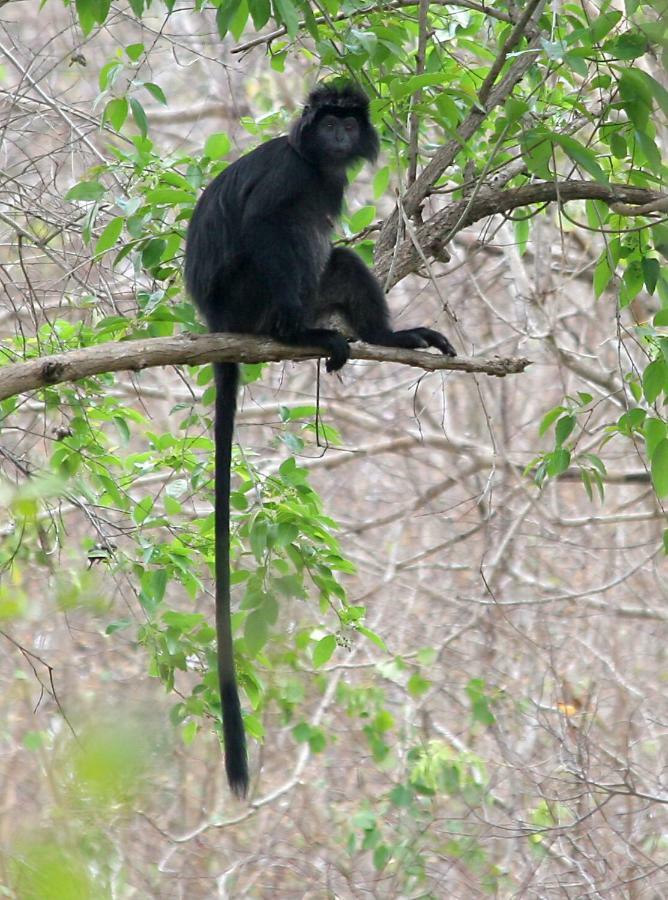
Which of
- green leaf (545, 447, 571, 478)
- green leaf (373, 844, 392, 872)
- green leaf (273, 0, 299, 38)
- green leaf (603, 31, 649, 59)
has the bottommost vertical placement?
green leaf (373, 844, 392, 872)

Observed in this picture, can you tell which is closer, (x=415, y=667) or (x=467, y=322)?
(x=415, y=667)

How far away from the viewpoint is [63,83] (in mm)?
9219

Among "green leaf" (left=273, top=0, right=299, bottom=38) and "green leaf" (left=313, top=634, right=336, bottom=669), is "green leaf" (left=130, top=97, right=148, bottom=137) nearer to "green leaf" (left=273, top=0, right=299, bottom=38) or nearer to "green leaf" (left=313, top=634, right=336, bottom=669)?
"green leaf" (left=273, top=0, right=299, bottom=38)

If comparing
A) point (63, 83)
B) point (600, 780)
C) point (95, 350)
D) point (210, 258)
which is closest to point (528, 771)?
point (600, 780)

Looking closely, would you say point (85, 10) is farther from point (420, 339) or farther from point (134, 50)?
point (420, 339)

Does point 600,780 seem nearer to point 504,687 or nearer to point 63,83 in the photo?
point 504,687

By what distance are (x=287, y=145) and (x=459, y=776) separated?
10.6ft

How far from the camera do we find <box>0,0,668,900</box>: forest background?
313 centimetres

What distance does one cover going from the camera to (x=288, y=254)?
396 centimetres

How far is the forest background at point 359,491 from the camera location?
3.13m

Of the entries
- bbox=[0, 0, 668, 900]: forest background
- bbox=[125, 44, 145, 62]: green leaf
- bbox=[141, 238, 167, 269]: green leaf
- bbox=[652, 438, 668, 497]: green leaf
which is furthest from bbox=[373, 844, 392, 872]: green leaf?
bbox=[125, 44, 145, 62]: green leaf

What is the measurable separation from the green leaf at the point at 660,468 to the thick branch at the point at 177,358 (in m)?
0.45

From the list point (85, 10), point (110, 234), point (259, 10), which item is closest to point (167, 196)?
point (110, 234)

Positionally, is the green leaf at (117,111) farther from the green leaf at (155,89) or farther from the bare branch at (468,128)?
the bare branch at (468,128)
